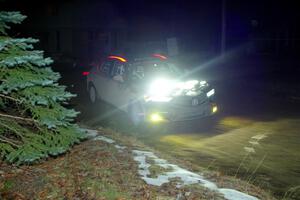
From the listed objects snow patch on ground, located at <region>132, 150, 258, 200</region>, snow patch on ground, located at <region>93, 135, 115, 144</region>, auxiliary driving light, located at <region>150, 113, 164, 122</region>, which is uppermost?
auxiliary driving light, located at <region>150, 113, 164, 122</region>

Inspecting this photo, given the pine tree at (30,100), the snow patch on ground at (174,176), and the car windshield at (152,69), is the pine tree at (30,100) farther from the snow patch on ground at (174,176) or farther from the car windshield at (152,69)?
the car windshield at (152,69)

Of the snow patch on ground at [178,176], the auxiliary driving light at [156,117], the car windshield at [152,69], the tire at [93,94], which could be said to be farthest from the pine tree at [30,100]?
the tire at [93,94]

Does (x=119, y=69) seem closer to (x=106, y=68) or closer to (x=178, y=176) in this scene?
(x=106, y=68)

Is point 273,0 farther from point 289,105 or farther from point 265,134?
point 265,134

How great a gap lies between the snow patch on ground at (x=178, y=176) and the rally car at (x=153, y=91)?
3.16 meters

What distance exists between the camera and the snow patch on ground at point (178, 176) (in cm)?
580

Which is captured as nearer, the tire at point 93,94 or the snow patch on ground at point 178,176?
the snow patch on ground at point 178,176

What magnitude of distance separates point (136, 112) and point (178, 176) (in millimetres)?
4784

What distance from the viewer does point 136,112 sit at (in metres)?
11.1

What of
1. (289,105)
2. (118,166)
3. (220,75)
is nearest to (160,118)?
(118,166)

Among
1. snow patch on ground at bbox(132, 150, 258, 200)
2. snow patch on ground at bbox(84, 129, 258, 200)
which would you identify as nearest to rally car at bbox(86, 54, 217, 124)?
snow patch on ground at bbox(84, 129, 258, 200)

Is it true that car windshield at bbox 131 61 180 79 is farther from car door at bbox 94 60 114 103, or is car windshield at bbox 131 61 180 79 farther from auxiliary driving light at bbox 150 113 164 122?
auxiliary driving light at bbox 150 113 164 122

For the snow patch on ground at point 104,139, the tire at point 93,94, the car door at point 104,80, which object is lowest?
the snow patch on ground at point 104,139

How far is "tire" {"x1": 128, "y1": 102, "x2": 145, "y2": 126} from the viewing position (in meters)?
11.0
